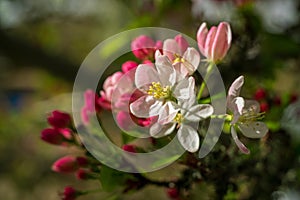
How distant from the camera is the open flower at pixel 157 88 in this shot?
0.68 metres

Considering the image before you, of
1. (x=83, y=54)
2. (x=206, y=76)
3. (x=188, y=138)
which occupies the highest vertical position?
(x=83, y=54)

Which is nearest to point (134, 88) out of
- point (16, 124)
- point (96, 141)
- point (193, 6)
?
point (96, 141)

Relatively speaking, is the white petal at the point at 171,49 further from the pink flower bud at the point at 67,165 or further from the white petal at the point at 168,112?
the pink flower bud at the point at 67,165

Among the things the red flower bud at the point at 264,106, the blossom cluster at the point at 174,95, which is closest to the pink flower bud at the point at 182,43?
the blossom cluster at the point at 174,95

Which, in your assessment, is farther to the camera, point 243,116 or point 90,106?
point 90,106

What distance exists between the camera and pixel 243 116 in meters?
0.72

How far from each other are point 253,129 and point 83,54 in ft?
7.20

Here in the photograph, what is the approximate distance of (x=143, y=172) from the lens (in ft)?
2.59

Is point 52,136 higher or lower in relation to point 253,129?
higher

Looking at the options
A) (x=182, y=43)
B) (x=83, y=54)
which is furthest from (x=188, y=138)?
(x=83, y=54)

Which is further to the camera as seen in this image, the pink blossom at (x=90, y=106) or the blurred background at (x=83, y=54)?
the blurred background at (x=83, y=54)

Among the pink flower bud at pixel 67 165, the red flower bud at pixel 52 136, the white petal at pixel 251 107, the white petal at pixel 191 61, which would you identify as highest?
the red flower bud at pixel 52 136

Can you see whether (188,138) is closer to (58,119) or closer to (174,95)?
(174,95)

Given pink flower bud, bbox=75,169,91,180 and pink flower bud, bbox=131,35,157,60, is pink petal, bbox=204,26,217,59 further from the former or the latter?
pink flower bud, bbox=75,169,91,180
